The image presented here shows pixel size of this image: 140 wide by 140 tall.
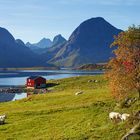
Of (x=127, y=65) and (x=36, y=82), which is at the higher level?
(x=127, y=65)

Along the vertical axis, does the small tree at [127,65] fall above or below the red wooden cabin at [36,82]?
above

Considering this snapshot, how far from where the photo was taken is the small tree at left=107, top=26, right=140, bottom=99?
51.9 metres

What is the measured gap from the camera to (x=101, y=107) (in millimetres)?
55469

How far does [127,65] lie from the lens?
52844 mm

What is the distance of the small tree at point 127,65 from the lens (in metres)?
51.9

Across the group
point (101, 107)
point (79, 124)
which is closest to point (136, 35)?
point (101, 107)

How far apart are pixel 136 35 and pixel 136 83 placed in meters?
6.87

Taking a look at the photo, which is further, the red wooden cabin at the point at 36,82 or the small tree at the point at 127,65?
the red wooden cabin at the point at 36,82

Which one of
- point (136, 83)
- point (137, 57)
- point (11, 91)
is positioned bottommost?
point (11, 91)

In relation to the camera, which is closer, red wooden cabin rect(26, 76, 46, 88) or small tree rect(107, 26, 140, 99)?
small tree rect(107, 26, 140, 99)

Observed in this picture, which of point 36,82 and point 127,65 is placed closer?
point 127,65

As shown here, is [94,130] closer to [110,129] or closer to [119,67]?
[110,129]

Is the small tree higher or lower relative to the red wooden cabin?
higher

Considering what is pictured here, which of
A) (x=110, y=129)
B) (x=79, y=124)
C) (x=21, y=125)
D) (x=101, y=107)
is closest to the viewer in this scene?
(x=110, y=129)
